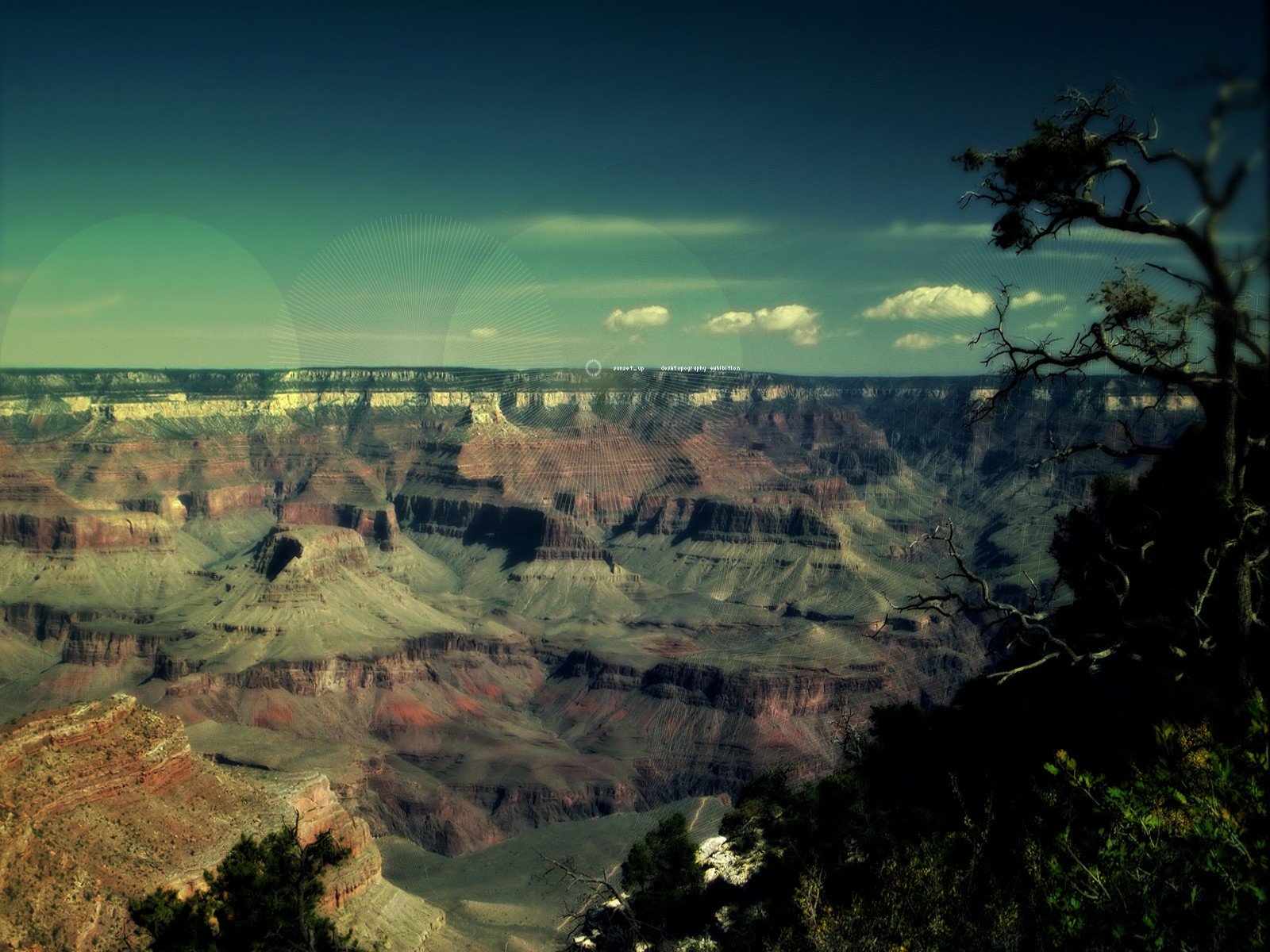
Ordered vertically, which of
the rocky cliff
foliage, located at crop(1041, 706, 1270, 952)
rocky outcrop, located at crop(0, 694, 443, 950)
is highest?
foliage, located at crop(1041, 706, 1270, 952)

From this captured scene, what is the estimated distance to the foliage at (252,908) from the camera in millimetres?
25594

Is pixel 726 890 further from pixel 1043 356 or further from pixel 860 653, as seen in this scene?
pixel 860 653

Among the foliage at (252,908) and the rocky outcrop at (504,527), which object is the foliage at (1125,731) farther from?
the rocky outcrop at (504,527)

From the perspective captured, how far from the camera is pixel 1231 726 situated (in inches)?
523

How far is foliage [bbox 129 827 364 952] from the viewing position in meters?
25.6

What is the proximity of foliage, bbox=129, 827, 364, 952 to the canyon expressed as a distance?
30.2 feet

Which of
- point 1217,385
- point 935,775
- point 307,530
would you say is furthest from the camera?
point 307,530

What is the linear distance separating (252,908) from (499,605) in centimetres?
11734

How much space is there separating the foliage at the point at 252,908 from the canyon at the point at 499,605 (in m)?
9.20

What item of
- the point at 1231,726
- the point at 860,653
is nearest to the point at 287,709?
the point at 860,653

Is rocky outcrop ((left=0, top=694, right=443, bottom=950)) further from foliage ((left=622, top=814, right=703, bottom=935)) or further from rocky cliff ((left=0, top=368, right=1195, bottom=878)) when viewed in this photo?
rocky cliff ((left=0, top=368, right=1195, bottom=878))

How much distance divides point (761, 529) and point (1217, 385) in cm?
14979

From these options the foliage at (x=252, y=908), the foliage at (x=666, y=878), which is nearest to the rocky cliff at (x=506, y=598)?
the foliage at (x=666, y=878)

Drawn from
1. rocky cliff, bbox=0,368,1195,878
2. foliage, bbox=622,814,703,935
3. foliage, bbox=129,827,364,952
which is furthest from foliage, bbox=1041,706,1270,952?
rocky cliff, bbox=0,368,1195,878
